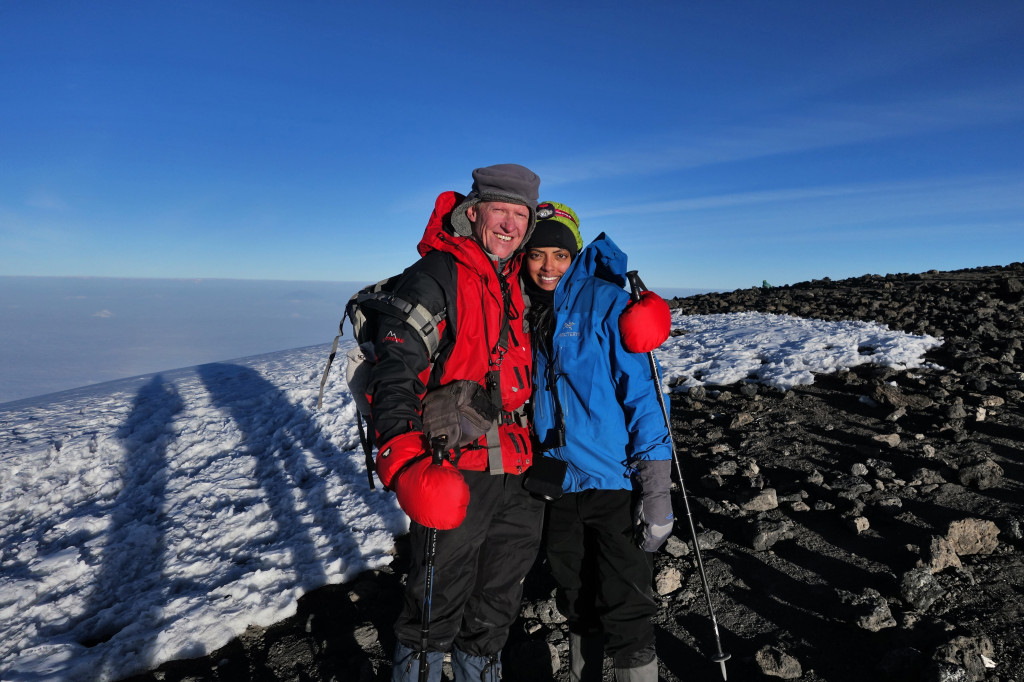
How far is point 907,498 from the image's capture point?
5121 millimetres

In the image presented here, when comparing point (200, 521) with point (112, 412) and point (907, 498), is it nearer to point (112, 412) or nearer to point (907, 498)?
point (112, 412)

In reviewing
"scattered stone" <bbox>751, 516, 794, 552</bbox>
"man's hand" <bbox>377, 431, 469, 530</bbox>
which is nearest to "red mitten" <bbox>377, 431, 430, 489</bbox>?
"man's hand" <bbox>377, 431, 469, 530</bbox>

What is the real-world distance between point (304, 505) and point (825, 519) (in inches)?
226

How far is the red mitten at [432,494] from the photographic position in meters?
2.20

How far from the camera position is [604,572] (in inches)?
114

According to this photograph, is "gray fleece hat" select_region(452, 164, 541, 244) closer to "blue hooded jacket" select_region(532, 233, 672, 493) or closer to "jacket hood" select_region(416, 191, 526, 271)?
"jacket hood" select_region(416, 191, 526, 271)

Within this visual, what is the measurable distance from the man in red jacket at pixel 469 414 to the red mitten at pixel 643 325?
599 mm

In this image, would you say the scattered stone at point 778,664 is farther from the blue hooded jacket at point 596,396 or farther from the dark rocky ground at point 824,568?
the blue hooded jacket at point 596,396

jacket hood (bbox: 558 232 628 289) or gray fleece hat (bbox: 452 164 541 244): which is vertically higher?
gray fleece hat (bbox: 452 164 541 244)

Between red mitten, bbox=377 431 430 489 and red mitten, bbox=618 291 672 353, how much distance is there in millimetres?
1197

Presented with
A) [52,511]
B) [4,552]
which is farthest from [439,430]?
[52,511]

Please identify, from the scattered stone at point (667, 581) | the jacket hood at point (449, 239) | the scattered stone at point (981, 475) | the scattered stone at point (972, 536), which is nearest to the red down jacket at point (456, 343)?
the jacket hood at point (449, 239)

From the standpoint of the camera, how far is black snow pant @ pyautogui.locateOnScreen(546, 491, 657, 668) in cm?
284

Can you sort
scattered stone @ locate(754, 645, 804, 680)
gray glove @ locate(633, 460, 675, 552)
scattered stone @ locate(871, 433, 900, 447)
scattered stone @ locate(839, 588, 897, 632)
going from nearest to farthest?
gray glove @ locate(633, 460, 675, 552) → scattered stone @ locate(754, 645, 804, 680) → scattered stone @ locate(839, 588, 897, 632) → scattered stone @ locate(871, 433, 900, 447)
